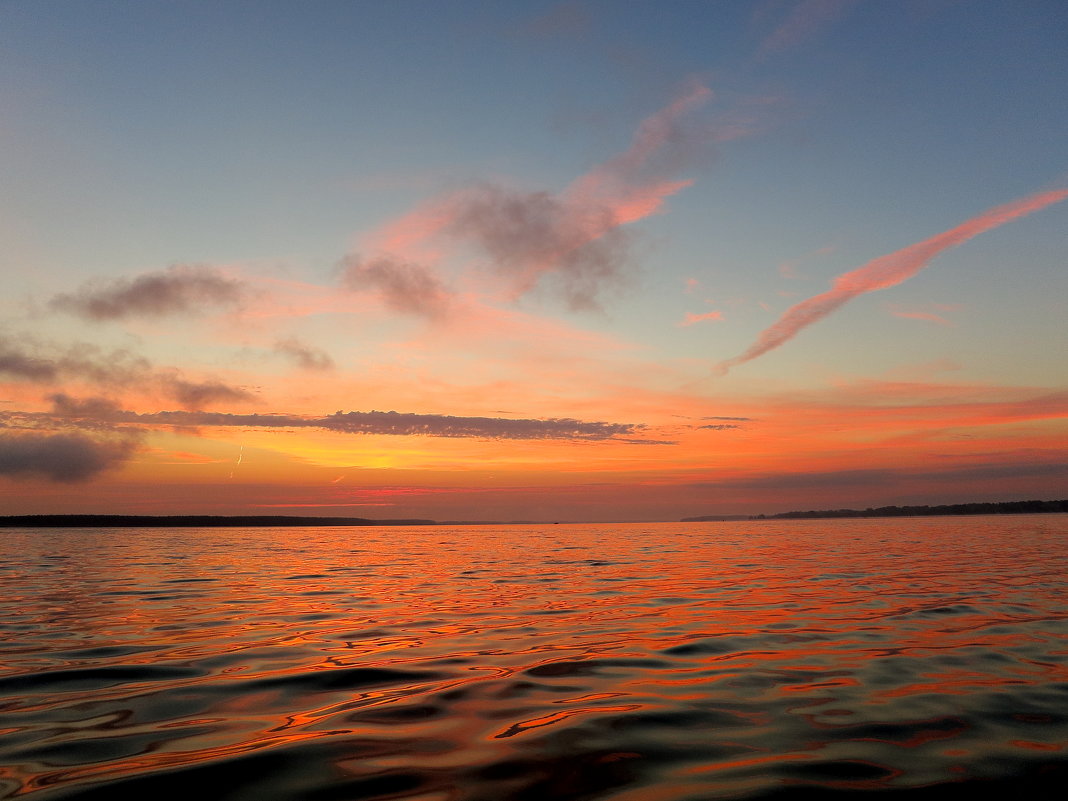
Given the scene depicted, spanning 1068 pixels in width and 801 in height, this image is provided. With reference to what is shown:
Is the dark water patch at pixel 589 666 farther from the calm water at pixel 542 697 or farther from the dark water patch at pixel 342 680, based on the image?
the dark water patch at pixel 342 680

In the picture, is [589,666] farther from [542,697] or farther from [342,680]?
[342,680]

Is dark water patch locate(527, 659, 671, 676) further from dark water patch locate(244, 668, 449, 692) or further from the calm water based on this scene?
dark water patch locate(244, 668, 449, 692)

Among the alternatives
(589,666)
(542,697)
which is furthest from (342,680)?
(589,666)

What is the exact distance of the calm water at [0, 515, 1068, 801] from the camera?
563cm

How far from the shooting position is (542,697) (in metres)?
8.30

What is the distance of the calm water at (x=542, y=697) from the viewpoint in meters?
5.63

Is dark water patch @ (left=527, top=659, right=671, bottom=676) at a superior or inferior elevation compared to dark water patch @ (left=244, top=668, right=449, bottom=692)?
inferior

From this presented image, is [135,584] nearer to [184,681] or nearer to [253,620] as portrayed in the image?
[253,620]

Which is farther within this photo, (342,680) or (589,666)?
(589,666)

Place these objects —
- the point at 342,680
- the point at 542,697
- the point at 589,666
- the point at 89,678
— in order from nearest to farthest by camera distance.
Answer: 1. the point at 542,697
2. the point at 342,680
3. the point at 89,678
4. the point at 589,666

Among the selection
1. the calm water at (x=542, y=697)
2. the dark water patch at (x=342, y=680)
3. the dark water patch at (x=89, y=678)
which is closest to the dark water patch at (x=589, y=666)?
the calm water at (x=542, y=697)

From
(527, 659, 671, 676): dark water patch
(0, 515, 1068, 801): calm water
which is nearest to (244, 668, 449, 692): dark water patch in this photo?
(0, 515, 1068, 801): calm water

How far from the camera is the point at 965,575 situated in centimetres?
2245

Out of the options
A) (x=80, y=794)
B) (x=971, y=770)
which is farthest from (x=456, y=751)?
(x=971, y=770)
